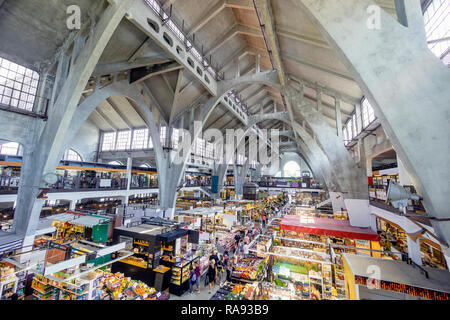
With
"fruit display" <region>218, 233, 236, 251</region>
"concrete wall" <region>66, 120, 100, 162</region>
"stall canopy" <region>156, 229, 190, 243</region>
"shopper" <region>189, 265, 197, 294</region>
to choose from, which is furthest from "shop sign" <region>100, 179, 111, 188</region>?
"concrete wall" <region>66, 120, 100, 162</region>

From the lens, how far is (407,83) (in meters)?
2.89

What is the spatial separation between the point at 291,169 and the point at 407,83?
45.9m

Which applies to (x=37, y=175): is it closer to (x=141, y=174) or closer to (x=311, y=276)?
(x=311, y=276)

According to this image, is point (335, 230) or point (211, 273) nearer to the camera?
point (211, 273)

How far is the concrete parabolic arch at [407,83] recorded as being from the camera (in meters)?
2.70

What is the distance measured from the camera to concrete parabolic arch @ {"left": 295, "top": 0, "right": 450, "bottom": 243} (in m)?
2.70

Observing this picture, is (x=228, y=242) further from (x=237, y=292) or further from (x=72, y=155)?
(x=72, y=155)

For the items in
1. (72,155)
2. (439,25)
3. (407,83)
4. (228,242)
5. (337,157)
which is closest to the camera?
(407,83)

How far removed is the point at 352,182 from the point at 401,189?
20.6 ft

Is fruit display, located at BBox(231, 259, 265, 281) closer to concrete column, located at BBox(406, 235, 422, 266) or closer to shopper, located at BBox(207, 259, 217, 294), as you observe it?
shopper, located at BBox(207, 259, 217, 294)
